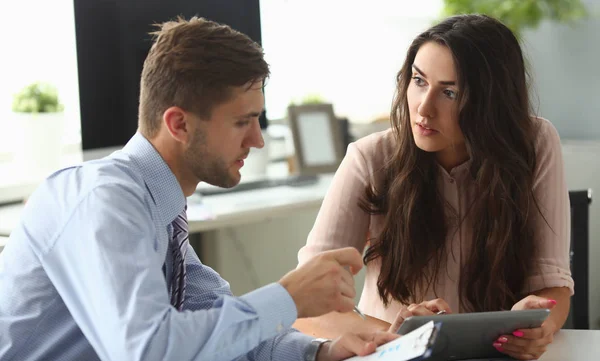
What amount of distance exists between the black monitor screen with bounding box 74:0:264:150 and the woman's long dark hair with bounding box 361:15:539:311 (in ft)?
3.48

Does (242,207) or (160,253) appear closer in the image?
(160,253)

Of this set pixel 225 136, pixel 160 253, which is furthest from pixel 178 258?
pixel 225 136

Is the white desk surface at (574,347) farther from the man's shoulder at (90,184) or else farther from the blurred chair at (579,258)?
the man's shoulder at (90,184)

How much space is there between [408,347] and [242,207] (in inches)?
64.5

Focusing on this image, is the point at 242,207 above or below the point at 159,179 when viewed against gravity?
below

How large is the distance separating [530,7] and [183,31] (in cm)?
325

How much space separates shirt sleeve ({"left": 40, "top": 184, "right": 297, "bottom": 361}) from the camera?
37.7 inches

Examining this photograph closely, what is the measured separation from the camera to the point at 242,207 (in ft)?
8.68

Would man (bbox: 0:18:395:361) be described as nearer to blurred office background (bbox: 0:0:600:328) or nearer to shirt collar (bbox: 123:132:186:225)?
shirt collar (bbox: 123:132:186:225)

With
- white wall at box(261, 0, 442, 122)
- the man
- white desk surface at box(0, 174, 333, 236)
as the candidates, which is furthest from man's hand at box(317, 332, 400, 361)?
white wall at box(261, 0, 442, 122)

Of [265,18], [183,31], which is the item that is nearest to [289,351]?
[183,31]

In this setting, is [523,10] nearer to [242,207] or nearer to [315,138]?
[315,138]

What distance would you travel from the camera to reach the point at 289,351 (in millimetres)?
1280

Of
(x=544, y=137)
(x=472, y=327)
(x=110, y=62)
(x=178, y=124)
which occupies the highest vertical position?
(x=110, y=62)
